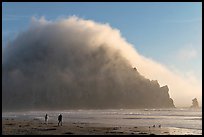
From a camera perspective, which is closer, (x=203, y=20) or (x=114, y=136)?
(x=203, y=20)

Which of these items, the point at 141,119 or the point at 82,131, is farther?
the point at 141,119

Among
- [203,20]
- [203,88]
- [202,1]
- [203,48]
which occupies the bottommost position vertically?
[203,88]

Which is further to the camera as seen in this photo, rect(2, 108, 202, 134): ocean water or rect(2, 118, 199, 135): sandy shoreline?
rect(2, 108, 202, 134): ocean water

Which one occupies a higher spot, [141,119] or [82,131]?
[141,119]

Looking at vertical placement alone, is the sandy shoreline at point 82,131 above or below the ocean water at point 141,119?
below

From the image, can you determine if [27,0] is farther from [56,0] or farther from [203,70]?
[203,70]

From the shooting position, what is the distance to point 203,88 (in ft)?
37.1

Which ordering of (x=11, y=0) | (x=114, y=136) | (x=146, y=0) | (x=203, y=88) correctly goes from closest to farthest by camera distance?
1. (x=203, y=88)
2. (x=146, y=0)
3. (x=11, y=0)
4. (x=114, y=136)

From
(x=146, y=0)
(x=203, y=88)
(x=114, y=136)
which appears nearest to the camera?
(x=203, y=88)

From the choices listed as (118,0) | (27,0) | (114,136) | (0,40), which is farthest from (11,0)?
(114,136)

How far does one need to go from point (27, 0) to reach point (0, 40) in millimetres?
1917

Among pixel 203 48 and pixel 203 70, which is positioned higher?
pixel 203 48

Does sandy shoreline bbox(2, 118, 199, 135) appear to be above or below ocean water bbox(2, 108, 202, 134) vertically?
below

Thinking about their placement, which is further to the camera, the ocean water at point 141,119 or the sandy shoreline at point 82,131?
the ocean water at point 141,119
